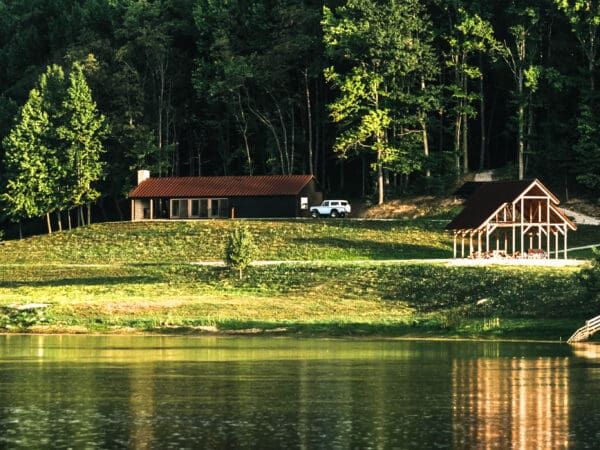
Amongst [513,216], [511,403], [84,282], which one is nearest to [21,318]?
[84,282]

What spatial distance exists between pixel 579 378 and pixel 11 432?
21693mm

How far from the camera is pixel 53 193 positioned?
11875cm

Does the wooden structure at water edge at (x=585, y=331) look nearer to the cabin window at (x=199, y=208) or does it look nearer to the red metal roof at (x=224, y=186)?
the red metal roof at (x=224, y=186)

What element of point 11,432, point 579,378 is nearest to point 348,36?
point 579,378

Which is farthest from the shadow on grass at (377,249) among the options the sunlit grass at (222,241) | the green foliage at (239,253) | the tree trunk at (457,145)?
the tree trunk at (457,145)

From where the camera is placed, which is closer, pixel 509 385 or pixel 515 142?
pixel 509 385

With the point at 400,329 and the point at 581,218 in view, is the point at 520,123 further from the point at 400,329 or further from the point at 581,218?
the point at 400,329

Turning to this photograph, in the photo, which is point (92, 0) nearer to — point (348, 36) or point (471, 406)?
point (348, 36)

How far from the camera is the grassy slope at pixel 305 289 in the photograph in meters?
68.0

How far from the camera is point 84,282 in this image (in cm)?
8275

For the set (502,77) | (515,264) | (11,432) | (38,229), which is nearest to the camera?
(11,432)

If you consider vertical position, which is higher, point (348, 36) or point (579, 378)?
point (348, 36)

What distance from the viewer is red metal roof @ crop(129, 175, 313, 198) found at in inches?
4552

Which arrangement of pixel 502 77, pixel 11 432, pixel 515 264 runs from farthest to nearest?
pixel 502 77 < pixel 515 264 < pixel 11 432
